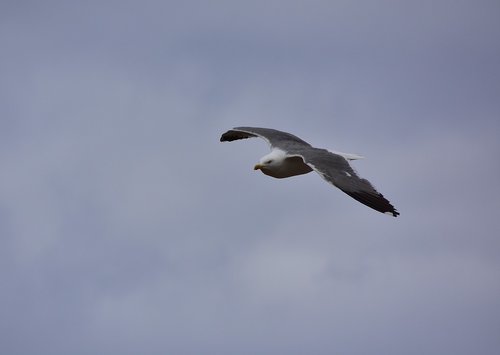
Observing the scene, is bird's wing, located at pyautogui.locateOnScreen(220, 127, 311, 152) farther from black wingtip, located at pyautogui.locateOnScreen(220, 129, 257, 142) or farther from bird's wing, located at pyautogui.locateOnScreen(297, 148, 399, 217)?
bird's wing, located at pyautogui.locateOnScreen(297, 148, 399, 217)

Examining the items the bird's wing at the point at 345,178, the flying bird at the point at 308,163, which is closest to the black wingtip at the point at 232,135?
the flying bird at the point at 308,163

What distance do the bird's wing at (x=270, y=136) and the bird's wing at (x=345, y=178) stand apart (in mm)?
1500

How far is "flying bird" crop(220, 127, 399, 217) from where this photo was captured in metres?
17.7

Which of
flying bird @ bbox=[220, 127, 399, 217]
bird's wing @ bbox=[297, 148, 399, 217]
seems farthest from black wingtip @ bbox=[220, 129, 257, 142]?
bird's wing @ bbox=[297, 148, 399, 217]

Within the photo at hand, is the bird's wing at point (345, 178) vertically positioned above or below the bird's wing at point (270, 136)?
below

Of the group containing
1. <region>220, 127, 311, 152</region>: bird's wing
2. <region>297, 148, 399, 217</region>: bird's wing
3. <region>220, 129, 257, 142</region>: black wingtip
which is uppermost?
<region>220, 129, 257, 142</region>: black wingtip

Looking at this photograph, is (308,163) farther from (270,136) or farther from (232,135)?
(232,135)

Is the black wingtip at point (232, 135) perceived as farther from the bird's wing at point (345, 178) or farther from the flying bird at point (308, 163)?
the bird's wing at point (345, 178)

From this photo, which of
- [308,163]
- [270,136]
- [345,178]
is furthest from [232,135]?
[345,178]

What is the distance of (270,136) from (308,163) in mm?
4340

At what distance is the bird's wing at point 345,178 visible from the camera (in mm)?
17391

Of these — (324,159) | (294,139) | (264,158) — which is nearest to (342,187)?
(324,159)

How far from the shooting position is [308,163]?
63.4 ft

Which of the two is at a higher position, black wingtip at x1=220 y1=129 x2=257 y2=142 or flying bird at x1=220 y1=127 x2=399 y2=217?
black wingtip at x1=220 y1=129 x2=257 y2=142
